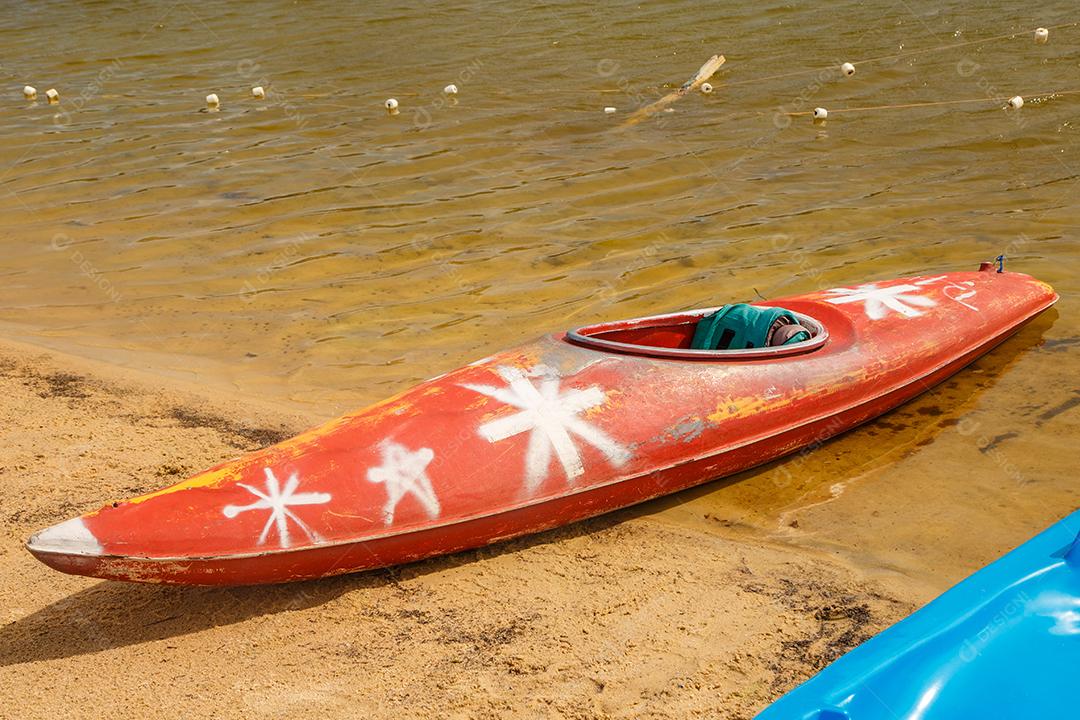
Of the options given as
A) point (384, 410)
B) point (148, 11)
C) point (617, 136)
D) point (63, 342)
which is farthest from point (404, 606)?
point (148, 11)

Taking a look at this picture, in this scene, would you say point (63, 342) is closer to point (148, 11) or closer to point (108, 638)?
point (108, 638)

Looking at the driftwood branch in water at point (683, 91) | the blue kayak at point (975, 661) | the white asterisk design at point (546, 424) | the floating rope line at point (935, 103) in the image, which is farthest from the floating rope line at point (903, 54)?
the blue kayak at point (975, 661)

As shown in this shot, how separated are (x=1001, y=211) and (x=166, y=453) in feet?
19.5

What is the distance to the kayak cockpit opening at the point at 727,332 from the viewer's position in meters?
4.62

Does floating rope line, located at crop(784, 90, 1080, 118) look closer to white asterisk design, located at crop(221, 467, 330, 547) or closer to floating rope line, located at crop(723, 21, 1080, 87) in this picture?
floating rope line, located at crop(723, 21, 1080, 87)

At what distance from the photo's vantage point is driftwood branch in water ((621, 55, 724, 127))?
1014 centimetres

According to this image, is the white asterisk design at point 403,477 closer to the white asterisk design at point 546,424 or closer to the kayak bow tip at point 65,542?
the white asterisk design at point 546,424

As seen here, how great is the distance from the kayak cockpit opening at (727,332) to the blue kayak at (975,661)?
1.72 m

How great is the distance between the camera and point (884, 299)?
5.38 m

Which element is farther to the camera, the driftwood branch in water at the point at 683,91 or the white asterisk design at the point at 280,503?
the driftwood branch in water at the point at 683,91

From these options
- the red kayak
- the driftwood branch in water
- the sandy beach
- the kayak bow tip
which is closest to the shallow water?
the sandy beach

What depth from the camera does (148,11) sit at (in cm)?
1631

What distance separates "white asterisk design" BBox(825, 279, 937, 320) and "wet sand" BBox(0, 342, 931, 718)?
165 cm


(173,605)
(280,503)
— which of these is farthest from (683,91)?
(173,605)
